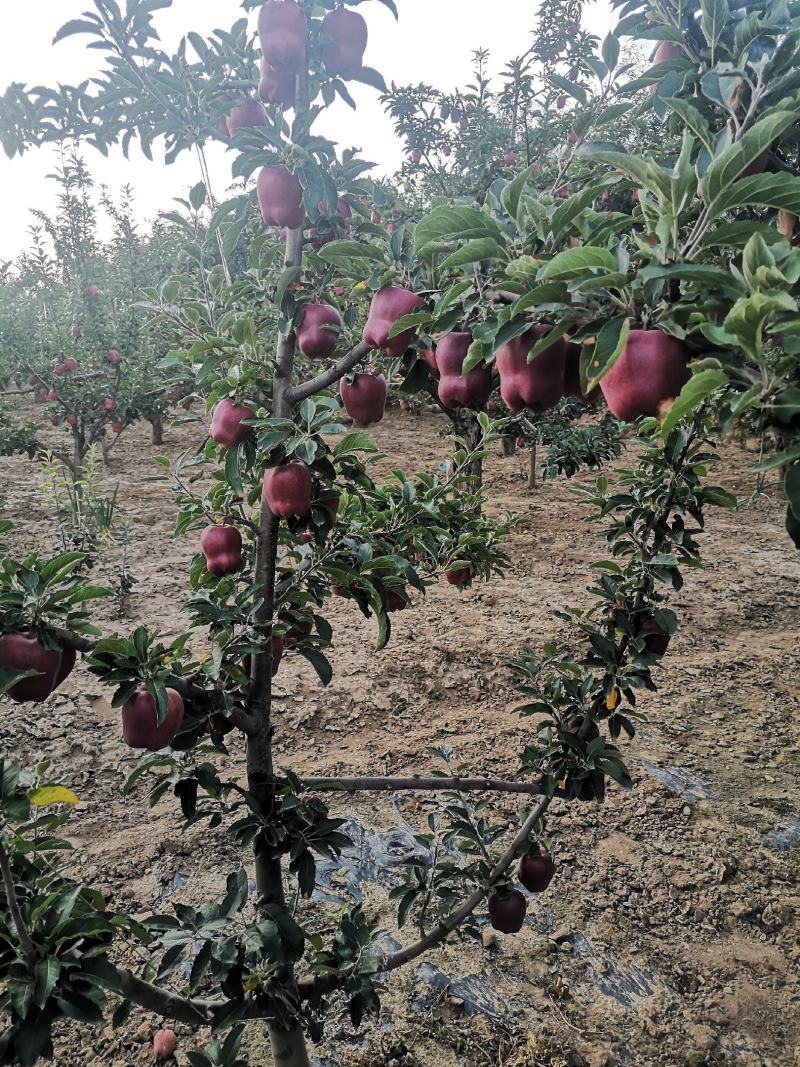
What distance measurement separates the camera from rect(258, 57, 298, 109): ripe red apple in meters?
1.25

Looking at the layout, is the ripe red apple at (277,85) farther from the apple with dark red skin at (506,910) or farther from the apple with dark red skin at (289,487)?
the apple with dark red skin at (506,910)

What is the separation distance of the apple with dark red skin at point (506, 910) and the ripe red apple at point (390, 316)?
1331 millimetres

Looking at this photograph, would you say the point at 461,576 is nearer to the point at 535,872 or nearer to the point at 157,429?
the point at 535,872

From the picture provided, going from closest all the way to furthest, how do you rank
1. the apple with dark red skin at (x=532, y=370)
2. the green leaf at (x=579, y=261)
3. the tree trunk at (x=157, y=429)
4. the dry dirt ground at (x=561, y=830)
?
the green leaf at (x=579, y=261) < the apple with dark red skin at (x=532, y=370) < the dry dirt ground at (x=561, y=830) < the tree trunk at (x=157, y=429)

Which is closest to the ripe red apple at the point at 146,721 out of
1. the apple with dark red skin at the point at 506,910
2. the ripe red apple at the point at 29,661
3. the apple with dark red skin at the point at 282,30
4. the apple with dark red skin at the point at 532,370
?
the ripe red apple at the point at 29,661

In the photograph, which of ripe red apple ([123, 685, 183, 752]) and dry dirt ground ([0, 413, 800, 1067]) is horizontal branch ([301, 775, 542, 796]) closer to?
ripe red apple ([123, 685, 183, 752])

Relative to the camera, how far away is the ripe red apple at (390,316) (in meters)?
0.98

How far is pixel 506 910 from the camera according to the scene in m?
1.63

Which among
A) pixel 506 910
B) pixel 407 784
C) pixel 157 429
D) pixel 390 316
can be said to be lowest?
pixel 506 910

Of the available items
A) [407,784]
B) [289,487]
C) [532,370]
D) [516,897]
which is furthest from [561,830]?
[532,370]

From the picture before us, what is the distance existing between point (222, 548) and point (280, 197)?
69cm

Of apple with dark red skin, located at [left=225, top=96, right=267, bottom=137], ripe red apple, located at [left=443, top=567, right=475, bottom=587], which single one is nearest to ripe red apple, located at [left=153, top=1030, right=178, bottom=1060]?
ripe red apple, located at [left=443, top=567, right=475, bottom=587]

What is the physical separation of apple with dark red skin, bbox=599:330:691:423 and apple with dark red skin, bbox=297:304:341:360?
0.64 metres

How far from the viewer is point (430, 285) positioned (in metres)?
1.04
